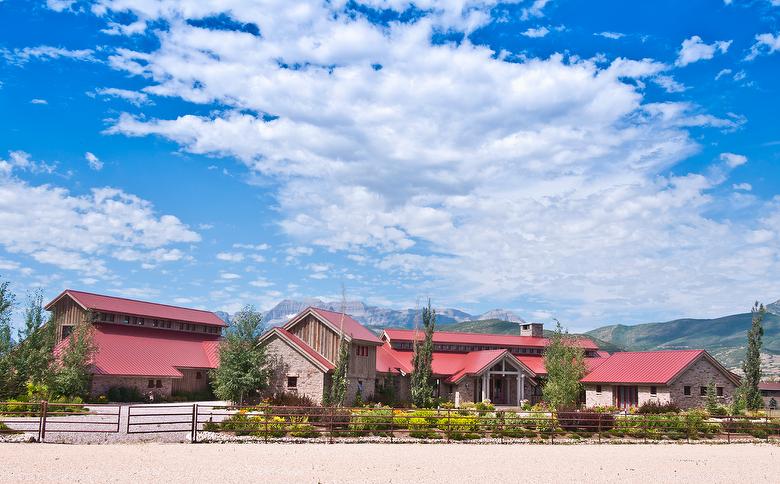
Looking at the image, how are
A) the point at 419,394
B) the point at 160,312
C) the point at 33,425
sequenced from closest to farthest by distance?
the point at 33,425
the point at 419,394
the point at 160,312

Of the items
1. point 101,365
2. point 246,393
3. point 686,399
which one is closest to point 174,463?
point 246,393

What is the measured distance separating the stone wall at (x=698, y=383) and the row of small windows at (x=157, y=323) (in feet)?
138

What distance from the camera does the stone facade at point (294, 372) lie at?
43.8 m

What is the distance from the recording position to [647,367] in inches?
2092

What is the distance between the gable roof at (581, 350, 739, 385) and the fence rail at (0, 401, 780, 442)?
1245 cm

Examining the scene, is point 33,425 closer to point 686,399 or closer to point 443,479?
point 443,479

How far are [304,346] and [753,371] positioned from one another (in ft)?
118

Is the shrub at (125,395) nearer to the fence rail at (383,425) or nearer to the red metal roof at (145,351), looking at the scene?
the red metal roof at (145,351)

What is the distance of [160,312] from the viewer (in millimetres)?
61094

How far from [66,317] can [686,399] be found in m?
49.4

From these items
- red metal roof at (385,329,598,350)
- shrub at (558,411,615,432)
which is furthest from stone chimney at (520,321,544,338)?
shrub at (558,411,615,432)

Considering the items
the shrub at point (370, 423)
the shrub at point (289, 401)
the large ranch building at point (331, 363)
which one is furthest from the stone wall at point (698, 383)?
the shrub at point (370, 423)

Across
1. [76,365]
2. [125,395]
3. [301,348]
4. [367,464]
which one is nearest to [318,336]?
[301,348]

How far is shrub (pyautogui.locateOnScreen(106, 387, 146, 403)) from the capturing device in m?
46.3
